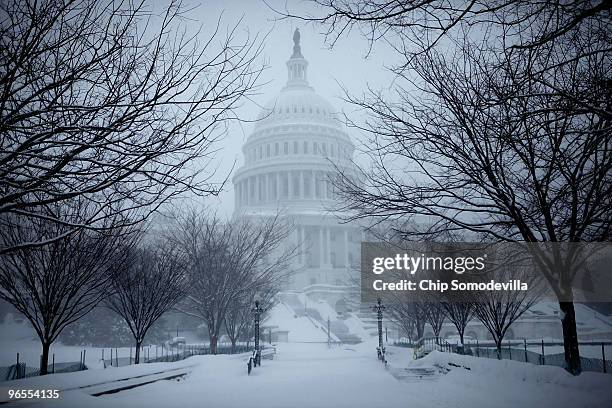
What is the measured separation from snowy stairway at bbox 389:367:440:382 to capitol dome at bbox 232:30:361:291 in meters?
67.2

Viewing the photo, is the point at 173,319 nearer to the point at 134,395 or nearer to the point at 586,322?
the point at 586,322

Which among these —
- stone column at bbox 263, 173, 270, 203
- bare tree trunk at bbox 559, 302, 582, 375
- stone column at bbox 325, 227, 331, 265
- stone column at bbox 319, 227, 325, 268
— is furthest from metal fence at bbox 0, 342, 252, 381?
stone column at bbox 263, 173, 270, 203

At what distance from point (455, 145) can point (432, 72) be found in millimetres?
1640

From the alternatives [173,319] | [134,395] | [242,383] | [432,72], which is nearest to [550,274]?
[432,72]

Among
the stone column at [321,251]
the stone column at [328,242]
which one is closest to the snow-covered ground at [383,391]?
the stone column at [321,251]

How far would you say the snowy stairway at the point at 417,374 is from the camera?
1451 centimetres

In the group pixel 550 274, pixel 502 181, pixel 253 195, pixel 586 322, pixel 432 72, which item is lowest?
pixel 586 322

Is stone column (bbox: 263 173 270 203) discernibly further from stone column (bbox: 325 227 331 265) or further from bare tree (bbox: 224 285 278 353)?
Result: bare tree (bbox: 224 285 278 353)

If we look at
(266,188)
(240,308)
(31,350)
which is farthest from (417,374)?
(266,188)

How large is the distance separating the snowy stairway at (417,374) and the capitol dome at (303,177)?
6716 cm

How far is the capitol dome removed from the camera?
8806 centimetres

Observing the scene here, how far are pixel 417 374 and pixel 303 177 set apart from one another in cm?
8179

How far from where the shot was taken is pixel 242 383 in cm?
1230

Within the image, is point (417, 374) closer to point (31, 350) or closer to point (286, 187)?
point (31, 350)
